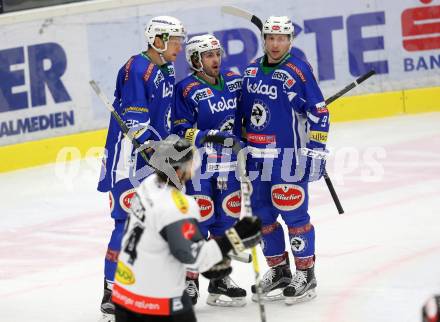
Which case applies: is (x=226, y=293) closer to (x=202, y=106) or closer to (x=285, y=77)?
(x=202, y=106)

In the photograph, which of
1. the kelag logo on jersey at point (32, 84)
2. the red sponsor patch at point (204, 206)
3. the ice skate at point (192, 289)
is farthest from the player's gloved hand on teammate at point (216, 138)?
the kelag logo on jersey at point (32, 84)

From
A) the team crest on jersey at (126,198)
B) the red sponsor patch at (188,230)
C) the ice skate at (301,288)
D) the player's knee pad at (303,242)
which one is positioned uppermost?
the red sponsor patch at (188,230)

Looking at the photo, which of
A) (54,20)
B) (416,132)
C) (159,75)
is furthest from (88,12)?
(159,75)

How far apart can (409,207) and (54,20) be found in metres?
4.04

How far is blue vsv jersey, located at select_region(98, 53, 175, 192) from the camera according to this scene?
20.4 ft

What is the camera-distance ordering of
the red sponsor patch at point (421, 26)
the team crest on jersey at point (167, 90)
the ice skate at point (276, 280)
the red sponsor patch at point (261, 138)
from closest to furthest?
the team crest on jersey at point (167, 90)
the red sponsor patch at point (261, 138)
the ice skate at point (276, 280)
the red sponsor patch at point (421, 26)

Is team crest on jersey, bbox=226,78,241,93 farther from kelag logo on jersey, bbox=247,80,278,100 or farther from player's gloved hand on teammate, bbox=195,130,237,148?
player's gloved hand on teammate, bbox=195,130,237,148

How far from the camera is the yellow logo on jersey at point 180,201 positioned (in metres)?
4.65

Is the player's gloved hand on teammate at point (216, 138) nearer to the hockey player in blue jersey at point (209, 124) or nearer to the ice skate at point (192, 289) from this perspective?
the hockey player in blue jersey at point (209, 124)

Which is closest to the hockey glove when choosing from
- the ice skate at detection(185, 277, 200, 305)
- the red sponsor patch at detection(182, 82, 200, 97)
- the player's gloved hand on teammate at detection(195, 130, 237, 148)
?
the player's gloved hand on teammate at detection(195, 130, 237, 148)

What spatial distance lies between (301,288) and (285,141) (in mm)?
852

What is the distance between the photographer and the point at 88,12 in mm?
10672

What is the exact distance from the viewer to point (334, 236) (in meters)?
7.93

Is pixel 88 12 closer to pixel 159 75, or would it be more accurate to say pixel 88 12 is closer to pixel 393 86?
pixel 393 86
